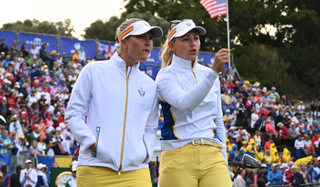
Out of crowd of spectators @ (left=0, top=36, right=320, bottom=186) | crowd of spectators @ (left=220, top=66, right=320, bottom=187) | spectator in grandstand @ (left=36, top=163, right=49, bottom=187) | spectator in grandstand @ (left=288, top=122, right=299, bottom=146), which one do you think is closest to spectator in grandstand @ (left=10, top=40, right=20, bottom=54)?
crowd of spectators @ (left=0, top=36, right=320, bottom=186)

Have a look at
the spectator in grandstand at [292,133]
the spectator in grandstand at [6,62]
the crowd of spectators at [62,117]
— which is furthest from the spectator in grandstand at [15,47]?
the spectator in grandstand at [292,133]

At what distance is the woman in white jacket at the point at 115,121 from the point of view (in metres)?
3.65

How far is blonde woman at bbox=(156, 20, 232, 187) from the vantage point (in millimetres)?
4082

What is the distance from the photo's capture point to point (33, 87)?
1922cm

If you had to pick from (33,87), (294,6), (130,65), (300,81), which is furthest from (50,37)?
(294,6)

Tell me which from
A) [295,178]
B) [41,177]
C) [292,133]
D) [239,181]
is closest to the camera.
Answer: [41,177]

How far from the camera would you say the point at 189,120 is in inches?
168

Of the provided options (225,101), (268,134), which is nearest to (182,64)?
(268,134)

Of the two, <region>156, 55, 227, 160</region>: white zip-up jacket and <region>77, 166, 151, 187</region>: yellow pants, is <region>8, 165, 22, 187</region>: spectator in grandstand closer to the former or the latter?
<region>156, 55, 227, 160</region>: white zip-up jacket

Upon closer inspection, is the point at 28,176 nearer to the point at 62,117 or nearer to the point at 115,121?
the point at 62,117

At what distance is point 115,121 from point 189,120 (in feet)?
2.65

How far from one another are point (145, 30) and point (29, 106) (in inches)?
580

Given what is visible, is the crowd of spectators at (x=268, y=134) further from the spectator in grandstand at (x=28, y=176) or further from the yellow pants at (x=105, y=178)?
the yellow pants at (x=105, y=178)

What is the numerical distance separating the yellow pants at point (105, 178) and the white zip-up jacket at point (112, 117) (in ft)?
0.15
